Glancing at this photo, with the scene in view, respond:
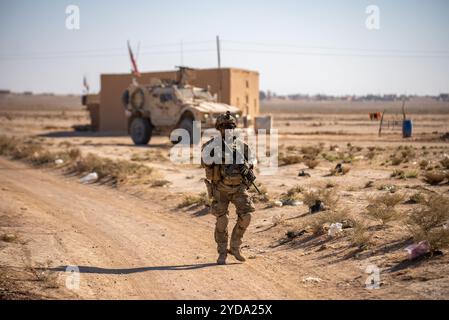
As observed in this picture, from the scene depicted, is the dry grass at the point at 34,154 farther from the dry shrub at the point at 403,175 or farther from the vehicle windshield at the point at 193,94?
the dry shrub at the point at 403,175

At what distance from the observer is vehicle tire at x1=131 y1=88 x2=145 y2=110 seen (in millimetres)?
24619

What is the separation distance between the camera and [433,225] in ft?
24.3

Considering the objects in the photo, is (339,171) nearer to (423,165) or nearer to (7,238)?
(423,165)

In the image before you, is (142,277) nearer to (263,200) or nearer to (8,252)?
(8,252)

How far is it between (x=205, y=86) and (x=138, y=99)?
556 centimetres

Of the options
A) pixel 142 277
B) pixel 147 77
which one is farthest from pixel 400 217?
pixel 147 77

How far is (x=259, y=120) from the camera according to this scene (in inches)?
1125

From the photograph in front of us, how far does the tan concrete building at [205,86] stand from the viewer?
→ 29.1 m

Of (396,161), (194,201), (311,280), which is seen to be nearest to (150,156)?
(396,161)

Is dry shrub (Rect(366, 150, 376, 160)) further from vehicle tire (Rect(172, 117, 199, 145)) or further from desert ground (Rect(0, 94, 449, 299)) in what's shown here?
vehicle tire (Rect(172, 117, 199, 145))

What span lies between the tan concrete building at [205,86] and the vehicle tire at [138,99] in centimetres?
357

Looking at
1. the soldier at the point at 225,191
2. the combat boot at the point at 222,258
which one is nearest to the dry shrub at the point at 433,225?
the soldier at the point at 225,191

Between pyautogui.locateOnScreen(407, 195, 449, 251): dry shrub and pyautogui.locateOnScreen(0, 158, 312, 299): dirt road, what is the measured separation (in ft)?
5.30

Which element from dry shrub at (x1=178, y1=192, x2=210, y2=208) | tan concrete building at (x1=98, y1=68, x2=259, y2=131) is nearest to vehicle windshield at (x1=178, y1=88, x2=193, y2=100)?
tan concrete building at (x1=98, y1=68, x2=259, y2=131)
